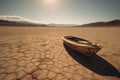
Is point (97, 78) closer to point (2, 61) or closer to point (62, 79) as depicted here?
point (62, 79)

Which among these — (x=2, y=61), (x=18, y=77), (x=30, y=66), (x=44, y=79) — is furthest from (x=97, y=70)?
(x=2, y=61)

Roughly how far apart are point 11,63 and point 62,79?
2717 mm

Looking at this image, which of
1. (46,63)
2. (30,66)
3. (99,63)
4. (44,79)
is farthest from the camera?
(99,63)

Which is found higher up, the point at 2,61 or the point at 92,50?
the point at 92,50

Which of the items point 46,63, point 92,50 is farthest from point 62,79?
point 92,50

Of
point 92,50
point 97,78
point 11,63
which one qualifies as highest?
point 92,50

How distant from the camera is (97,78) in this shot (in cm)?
333

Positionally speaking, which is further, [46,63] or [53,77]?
[46,63]

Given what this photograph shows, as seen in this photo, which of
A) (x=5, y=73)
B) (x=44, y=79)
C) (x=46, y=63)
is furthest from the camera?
(x=46, y=63)

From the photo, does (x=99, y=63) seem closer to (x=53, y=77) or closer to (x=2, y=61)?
(x=53, y=77)

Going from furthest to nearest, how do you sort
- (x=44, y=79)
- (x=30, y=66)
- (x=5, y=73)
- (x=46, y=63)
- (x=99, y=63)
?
(x=99, y=63), (x=46, y=63), (x=30, y=66), (x=5, y=73), (x=44, y=79)

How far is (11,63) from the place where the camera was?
13.1 feet

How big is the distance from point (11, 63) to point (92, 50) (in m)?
4.21

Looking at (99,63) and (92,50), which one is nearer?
(92,50)
